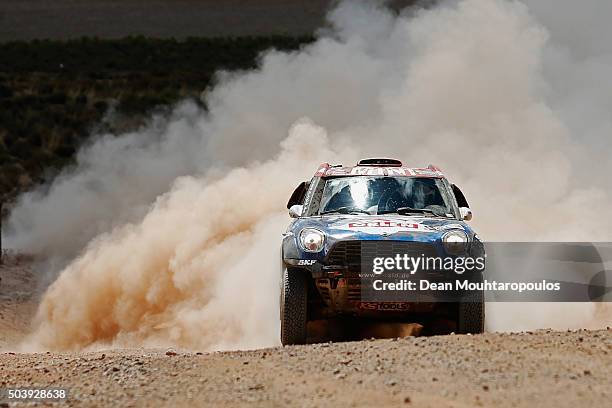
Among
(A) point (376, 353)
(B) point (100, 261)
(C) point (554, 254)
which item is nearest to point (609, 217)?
(C) point (554, 254)

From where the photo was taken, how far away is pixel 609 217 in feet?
59.4

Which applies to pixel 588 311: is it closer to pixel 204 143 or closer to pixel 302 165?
pixel 302 165

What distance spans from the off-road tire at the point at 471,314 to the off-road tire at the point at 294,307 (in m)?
1.34

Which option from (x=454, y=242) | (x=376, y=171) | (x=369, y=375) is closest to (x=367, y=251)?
(x=454, y=242)

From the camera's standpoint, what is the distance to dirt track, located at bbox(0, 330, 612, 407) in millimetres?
8109

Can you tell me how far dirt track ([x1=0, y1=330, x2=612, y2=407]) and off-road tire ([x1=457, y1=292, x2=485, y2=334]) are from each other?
64cm

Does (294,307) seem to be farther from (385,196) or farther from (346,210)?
(385,196)

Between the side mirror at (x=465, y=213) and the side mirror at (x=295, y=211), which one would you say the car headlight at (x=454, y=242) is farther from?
the side mirror at (x=295, y=211)

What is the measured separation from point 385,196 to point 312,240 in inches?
52.9

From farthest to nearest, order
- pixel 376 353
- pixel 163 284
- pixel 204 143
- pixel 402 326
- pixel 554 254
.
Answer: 1. pixel 204 143
2. pixel 163 284
3. pixel 554 254
4. pixel 402 326
5. pixel 376 353

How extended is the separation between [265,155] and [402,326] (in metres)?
11.9

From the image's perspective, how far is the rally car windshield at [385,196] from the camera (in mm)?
11812

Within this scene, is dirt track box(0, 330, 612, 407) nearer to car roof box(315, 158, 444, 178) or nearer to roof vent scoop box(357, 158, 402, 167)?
car roof box(315, 158, 444, 178)

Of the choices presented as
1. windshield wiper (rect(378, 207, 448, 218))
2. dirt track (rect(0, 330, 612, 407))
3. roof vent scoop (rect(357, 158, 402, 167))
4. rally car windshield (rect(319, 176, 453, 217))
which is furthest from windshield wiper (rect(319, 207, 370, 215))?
dirt track (rect(0, 330, 612, 407))
